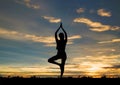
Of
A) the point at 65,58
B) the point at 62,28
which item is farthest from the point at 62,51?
the point at 62,28

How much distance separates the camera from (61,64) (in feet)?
55.5
